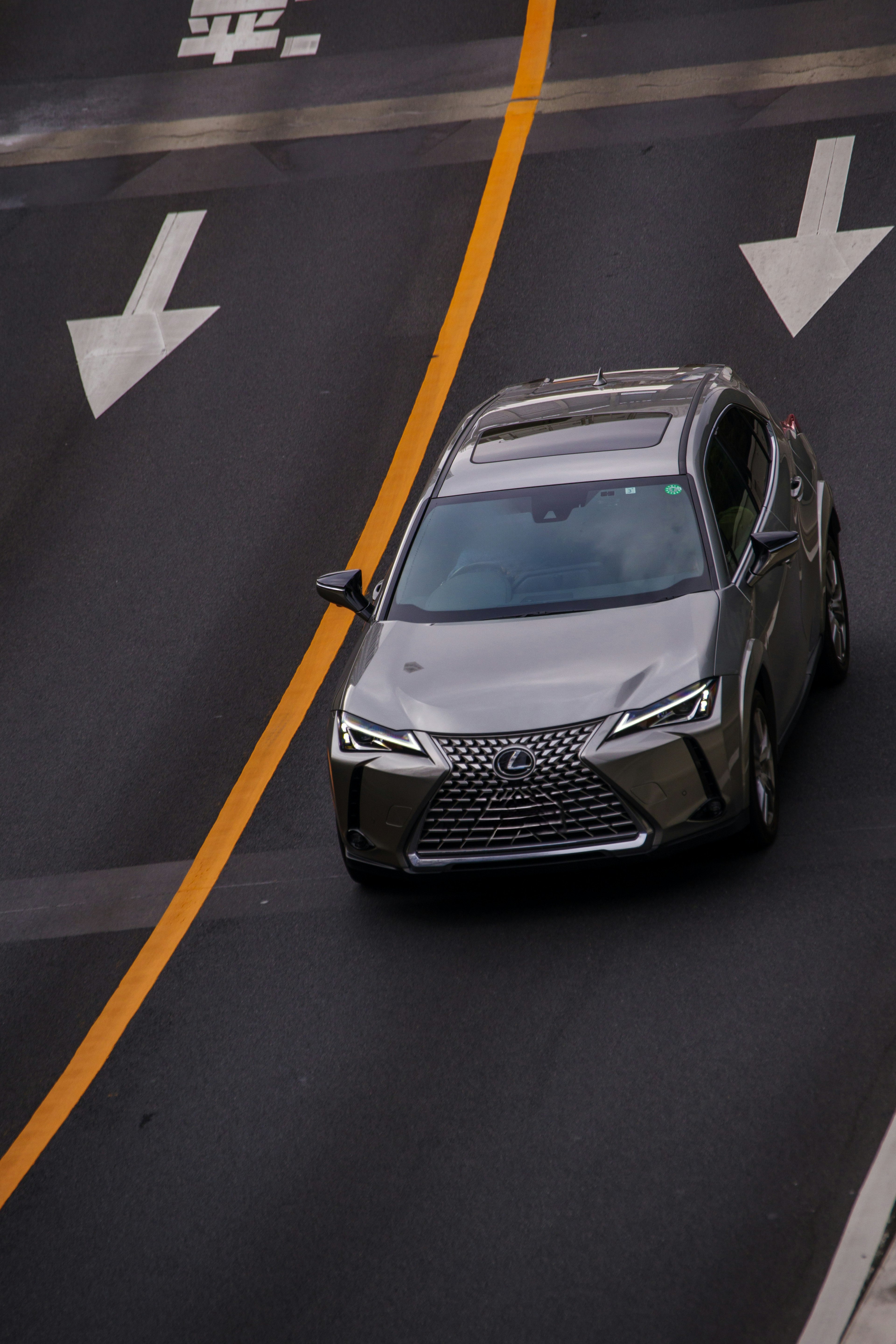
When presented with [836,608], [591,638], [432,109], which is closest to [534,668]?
[591,638]

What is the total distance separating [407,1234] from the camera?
5.78 metres

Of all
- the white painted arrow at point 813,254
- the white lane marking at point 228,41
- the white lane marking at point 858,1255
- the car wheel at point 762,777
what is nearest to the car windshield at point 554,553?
the car wheel at point 762,777

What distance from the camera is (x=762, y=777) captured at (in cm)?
774

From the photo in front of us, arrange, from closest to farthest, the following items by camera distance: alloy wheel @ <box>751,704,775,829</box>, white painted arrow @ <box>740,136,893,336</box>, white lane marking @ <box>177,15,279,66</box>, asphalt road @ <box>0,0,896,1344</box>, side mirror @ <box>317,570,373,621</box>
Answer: asphalt road @ <box>0,0,896,1344</box>
alloy wheel @ <box>751,704,775,829</box>
side mirror @ <box>317,570,373,621</box>
white painted arrow @ <box>740,136,893,336</box>
white lane marking @ <box>177,15,279,66</box>

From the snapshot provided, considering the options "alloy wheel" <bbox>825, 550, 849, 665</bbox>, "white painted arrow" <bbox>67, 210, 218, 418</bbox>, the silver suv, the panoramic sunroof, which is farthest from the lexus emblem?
"white painted arrow" <bbox>67, 210, 218, 418</bbox>

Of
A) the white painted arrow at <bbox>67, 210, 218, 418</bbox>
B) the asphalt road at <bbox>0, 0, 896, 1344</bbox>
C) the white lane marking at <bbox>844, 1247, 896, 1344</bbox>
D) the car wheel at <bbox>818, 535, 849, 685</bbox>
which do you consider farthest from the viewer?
the white painted arrow at <bbox>67, 210, 218, 418</bbox>

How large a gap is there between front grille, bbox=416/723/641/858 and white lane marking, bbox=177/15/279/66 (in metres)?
16.1

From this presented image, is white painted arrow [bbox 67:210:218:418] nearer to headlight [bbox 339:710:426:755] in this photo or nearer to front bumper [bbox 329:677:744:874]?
headlight [bbox 339:710:426:755]

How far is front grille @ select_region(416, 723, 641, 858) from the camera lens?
7258 mm

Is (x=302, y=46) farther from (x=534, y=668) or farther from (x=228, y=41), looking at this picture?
(x=534, y=668)

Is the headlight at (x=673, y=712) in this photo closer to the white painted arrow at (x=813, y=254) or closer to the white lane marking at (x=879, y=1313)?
the white lane marking at (x=879, y=1313)

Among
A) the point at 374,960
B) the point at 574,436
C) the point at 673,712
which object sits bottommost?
the point at 374,960

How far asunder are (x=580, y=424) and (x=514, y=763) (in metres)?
2.66

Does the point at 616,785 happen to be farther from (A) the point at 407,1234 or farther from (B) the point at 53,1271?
(B) the point at 53,1271
